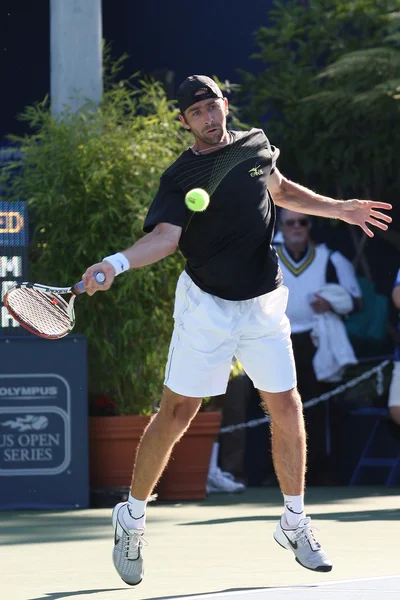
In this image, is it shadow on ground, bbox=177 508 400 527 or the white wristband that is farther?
shadow on ground, bbox=177 508 400 527

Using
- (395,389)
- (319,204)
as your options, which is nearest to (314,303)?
(395,389)

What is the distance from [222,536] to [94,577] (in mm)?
1489

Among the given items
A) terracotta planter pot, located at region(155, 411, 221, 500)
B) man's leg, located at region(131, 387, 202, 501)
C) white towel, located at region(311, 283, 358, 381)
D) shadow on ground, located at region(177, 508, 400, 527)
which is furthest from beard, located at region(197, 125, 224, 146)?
white towel, located at region(311, 283, 358, 381)

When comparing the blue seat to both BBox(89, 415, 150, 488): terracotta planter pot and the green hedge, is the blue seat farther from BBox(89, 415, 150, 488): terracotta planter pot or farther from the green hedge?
BBox(89, 415, 150, 488): terracotta planter pot

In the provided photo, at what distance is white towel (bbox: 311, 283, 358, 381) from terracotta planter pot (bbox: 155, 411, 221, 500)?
1.27 meters

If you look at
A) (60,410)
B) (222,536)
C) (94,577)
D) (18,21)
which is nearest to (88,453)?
(60,410)

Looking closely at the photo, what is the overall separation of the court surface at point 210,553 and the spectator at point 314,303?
1.19 m

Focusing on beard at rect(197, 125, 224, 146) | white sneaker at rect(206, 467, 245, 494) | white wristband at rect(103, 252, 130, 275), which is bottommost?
white sneaker at rect(206, 467, 245, 494)

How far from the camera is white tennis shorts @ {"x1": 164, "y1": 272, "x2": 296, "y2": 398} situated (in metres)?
5.56

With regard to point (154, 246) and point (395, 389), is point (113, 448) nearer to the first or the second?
point (395, 389)

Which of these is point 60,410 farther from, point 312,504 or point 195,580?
point 195,580

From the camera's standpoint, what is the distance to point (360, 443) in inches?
434

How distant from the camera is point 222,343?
5.60 meters

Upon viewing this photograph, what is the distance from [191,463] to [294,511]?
343 cm
